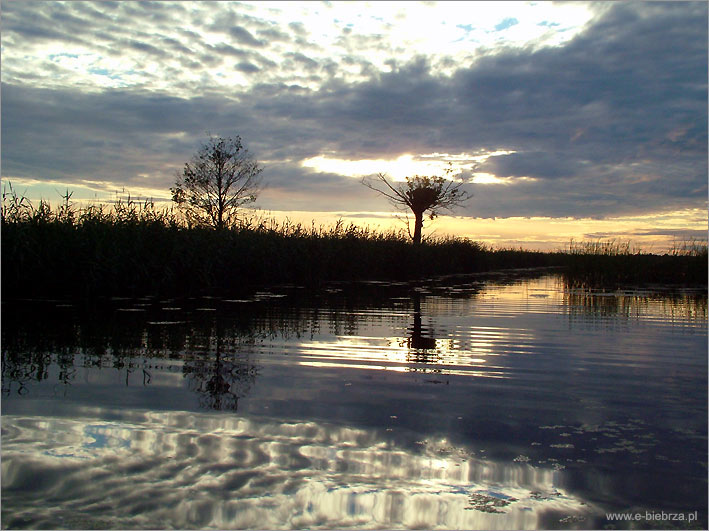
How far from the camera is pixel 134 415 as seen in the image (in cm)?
290

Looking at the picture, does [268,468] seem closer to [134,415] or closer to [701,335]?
[134,415]

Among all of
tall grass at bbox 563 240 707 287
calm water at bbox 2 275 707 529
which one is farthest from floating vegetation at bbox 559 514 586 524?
tall grass at bbox 563 240 707 287

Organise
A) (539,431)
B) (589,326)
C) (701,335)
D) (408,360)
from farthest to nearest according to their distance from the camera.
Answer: (589,326), (701,335), (408,360), (539,431)

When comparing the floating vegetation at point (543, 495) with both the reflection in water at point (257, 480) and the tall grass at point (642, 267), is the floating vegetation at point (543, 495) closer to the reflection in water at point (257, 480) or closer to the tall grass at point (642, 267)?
the reflection in water at point (257, 480)

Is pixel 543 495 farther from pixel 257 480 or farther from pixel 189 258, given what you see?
pixel 189 258

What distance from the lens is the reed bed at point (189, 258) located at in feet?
30.9

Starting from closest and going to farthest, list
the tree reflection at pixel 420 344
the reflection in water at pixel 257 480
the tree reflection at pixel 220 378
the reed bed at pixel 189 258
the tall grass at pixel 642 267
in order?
the reflection in water at pixel 257 480 → the tree reflection at pixel 220 378 → the tree reflection at pixel 420 344 → the reed bed at pixel 189 258 → the tall grass at pixel 642 267

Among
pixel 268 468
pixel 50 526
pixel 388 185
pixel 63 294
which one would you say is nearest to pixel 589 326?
pixel 268 468

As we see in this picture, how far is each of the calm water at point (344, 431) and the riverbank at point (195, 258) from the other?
4267mm

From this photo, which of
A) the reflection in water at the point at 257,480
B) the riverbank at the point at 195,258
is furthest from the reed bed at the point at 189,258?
the reflection in water at the point at 257,480

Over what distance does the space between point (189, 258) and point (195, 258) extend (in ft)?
0.70

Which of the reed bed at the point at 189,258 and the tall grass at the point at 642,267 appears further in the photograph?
the tall grass at the point at 642,267

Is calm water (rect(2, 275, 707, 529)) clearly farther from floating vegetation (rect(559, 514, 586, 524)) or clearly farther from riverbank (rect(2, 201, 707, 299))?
riverbank (rect(2, 201, 707, 299))

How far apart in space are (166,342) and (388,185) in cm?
3181
